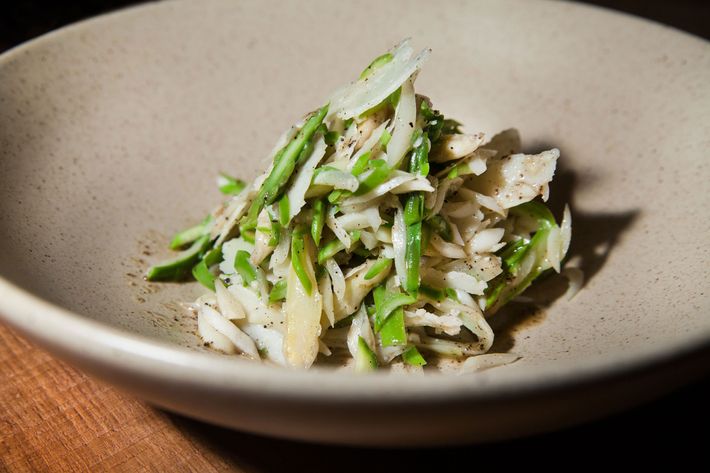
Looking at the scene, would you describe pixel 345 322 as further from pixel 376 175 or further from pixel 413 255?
pixel 376 175

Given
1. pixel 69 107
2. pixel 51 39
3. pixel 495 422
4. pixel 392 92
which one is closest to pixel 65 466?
pixel 495 422

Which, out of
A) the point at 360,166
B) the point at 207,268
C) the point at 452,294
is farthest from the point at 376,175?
the point at 207,268

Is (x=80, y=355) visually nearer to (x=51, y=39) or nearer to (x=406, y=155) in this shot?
(x=406, y=155)

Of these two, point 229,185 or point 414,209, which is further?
point 229,185

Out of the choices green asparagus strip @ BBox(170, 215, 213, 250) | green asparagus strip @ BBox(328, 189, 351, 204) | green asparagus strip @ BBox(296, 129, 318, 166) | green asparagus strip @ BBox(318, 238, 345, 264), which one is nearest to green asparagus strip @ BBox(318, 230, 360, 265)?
green asparagus strip @ BBox(318, 238, 345, 264)

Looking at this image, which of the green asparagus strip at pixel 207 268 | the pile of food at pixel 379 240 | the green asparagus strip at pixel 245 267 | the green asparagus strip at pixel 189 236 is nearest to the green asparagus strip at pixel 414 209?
the pile of food at pixel 379 240

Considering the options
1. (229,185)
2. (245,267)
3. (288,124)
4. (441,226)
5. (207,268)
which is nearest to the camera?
(441,226)

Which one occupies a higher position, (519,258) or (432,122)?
(432,122)

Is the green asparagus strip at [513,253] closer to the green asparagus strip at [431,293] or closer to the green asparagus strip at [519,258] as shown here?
the green asparagus strip at [519,258]

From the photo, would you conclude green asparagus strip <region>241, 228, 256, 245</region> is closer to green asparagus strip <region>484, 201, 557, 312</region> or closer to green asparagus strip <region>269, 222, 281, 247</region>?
green asparagus strip <region>269, 222, 281, 247</region>
